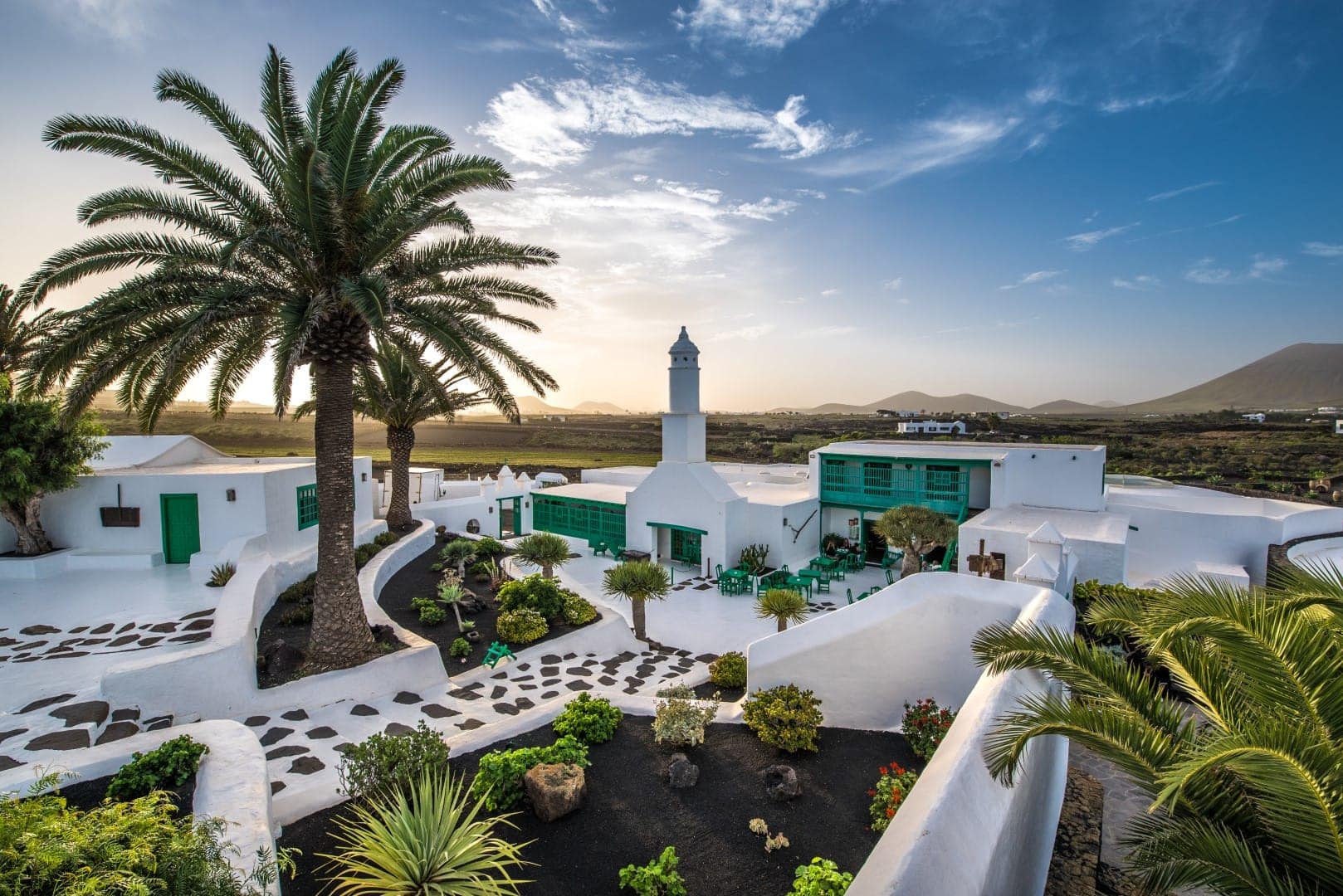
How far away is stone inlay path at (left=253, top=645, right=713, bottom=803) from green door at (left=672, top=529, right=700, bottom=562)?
278 inches

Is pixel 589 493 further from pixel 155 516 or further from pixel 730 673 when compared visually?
pixel 730 673

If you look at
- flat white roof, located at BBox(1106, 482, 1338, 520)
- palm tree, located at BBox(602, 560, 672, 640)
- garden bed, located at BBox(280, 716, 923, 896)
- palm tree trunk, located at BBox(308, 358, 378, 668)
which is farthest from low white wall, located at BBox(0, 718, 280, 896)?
flat white roof, located at BBox(1106, 482, 1338, 520)

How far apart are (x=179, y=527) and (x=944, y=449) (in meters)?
20.2

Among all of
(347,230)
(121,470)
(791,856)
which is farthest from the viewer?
(121,470)

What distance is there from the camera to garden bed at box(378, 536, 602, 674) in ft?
35.3

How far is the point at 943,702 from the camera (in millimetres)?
7680

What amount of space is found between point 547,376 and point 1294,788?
9.63 meters

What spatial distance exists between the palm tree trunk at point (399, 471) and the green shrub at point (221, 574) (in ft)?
24.5

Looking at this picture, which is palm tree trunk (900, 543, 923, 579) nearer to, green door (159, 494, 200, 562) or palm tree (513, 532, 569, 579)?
palm tree (513, 532, 569, 579)

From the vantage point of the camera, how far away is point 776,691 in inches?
287

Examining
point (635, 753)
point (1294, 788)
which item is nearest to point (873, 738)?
point (635, 753)

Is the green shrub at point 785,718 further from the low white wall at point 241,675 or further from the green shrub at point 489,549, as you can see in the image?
the green shrub at point 489,549

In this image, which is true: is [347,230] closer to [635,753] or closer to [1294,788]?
[635,753]

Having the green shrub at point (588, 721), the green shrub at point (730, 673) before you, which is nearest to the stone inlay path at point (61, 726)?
the green shrub at point (588, 721)
